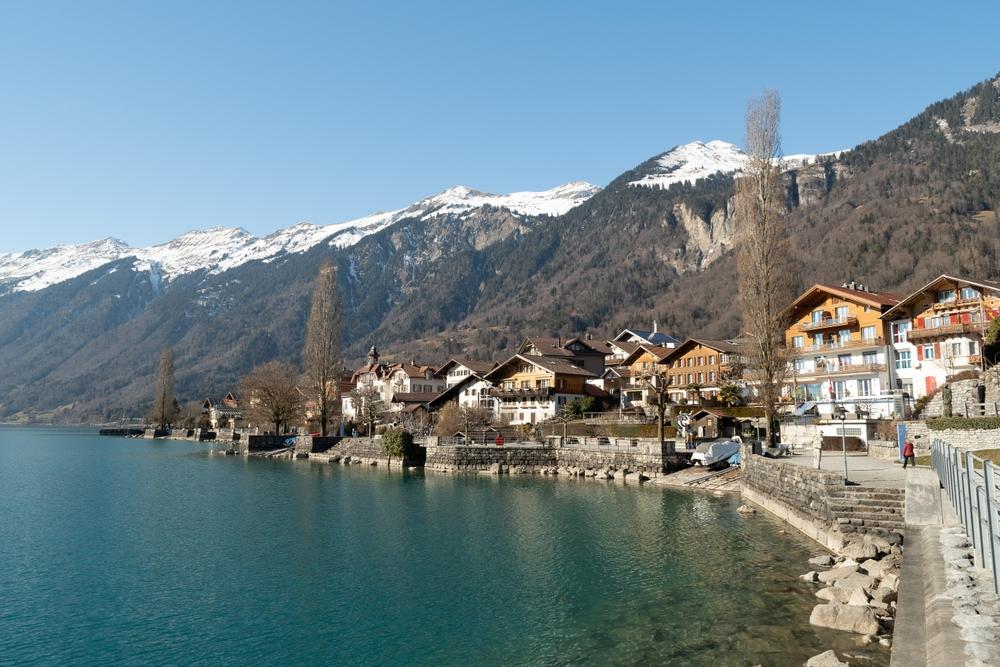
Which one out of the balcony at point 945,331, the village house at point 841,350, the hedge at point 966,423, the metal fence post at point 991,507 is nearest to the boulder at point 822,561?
the metal fence post at point 991,507

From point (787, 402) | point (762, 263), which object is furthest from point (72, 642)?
point (787, 402)

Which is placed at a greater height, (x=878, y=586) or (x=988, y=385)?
(x=988, y=385)

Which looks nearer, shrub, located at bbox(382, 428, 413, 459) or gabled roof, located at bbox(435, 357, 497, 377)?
shrub, located at bbox(382, 428, 413, 459)

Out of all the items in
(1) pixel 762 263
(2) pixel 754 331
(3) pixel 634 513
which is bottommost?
(3) pixel 634 513

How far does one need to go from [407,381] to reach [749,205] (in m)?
79.3

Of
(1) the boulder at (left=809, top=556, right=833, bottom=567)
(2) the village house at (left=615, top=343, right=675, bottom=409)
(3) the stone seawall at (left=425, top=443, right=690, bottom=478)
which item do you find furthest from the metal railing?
(2) the village house at (left=615, top=343, right=675, bottom=409)

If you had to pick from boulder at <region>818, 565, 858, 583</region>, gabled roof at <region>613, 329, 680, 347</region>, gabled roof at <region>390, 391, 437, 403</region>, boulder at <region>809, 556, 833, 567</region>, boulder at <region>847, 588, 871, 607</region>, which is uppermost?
gabled roof at <region>613, 329, 680, 347</region>

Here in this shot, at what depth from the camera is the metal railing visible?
36.7 ft

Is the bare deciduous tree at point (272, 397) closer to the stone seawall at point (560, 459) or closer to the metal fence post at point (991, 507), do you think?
the stone seawall at point (560, 459)

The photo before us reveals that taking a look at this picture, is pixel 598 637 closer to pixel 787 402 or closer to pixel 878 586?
pixel 878 586

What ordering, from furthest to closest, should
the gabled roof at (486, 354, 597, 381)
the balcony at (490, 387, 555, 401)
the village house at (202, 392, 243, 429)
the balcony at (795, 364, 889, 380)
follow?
the village house at (202, 392, 243, 429) → the gabled roof at (486, 354, 597, 381) → the balcony at (490, 387, 555, 401) → the balcony at (795, 364, 889, 380)

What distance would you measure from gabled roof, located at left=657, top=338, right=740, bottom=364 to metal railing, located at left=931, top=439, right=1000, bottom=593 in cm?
6208

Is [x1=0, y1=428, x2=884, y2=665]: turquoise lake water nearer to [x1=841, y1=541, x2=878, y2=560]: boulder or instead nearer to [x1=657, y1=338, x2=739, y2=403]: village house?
[x1=841, y1=541, x2=878, y2=560]: boulder

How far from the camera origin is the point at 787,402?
2475 inches
